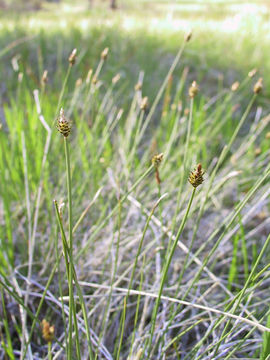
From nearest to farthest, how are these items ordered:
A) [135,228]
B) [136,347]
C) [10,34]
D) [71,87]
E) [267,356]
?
[267,356], [136,347], [135,228], [71,87], [10,34]

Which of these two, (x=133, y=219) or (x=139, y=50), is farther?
(x=139, y=50)

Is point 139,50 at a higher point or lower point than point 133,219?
higher

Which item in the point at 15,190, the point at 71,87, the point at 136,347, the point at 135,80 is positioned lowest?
the point at 136,347

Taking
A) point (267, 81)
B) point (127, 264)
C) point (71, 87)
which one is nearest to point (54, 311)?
point (127, 264)

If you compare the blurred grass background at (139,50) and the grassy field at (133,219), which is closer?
the grassy field at (133,219)

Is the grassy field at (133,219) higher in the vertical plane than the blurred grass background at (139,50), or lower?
lower

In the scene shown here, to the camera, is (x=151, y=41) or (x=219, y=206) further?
(x=151, y=41)

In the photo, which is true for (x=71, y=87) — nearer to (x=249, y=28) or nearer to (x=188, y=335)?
(x=188, y=335)

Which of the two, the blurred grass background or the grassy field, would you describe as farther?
the blurred grass background
